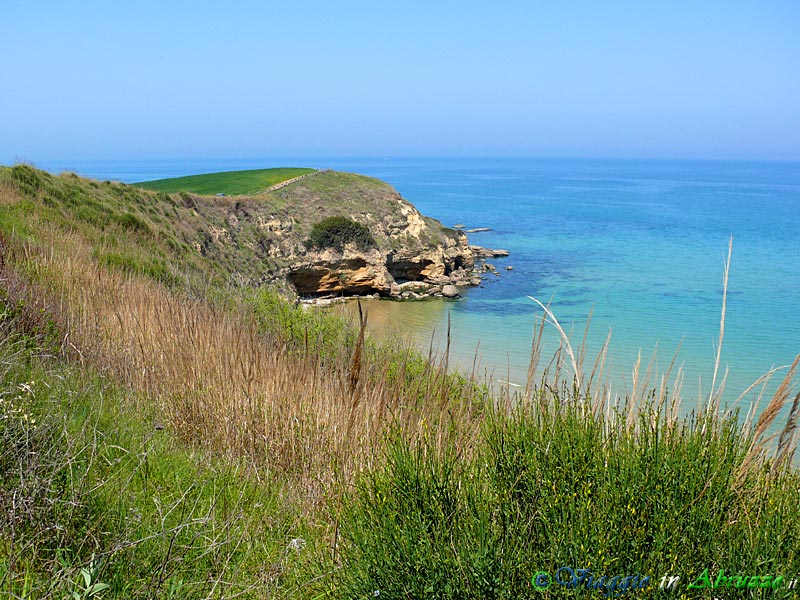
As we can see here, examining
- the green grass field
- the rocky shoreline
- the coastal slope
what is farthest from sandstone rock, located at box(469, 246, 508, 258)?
the green grass field

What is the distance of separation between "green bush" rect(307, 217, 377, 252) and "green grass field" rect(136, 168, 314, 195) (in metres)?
9.51

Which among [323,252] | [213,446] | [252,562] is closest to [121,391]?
[213,446]

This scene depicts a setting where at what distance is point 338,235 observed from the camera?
38688 millimetres

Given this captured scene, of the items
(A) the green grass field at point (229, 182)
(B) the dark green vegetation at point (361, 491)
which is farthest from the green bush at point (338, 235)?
(B) the dark green vegetation at point (361, 491)

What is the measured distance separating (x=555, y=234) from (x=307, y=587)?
2643 inches

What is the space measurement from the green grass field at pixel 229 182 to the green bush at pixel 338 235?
951 centimetres

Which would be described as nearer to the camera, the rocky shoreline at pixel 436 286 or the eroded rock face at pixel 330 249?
the eroded rock face at pixel 330 249

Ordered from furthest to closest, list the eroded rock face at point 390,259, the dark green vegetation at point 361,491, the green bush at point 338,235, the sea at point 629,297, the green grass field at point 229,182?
1. the green grass field at point 229,182
2. the green bush at point 338,235
3. the eroded rock face at point 390,259
4. the sea at point 629,297
5. the dark green vegetation at point 361,491

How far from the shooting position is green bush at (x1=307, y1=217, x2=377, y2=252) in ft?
126

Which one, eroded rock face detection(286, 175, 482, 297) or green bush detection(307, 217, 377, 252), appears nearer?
eroded rock face detection(286, 175, 482, 297)

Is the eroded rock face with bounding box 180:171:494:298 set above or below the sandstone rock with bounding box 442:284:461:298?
above

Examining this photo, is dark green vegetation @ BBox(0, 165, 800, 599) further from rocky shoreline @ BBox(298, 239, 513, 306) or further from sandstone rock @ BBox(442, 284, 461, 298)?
sandstone rock @ BBox(442, 284, 461, 298)

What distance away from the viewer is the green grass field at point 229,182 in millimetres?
47500

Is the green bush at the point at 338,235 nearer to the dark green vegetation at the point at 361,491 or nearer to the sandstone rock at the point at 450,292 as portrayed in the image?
the sandstone rock at the point at 450,292
